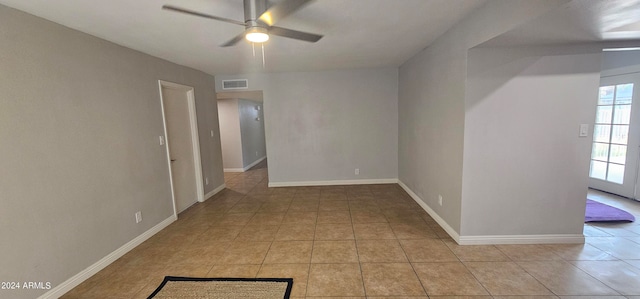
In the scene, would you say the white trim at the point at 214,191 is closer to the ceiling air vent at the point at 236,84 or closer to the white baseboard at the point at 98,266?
the white baseboard at the point at 98,266

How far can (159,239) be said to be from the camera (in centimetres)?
296

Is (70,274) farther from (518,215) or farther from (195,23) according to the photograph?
(518,215)

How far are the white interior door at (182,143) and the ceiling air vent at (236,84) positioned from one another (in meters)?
0.86

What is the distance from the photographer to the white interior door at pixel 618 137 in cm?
368

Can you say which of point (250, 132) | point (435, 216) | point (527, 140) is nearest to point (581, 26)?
point (527, 140)

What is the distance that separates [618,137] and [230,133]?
313 inches

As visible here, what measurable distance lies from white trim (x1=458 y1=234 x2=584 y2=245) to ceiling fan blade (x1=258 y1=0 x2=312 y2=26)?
106 inches

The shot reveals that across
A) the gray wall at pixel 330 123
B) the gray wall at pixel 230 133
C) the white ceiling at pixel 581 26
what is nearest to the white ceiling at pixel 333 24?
the white ceiling at pixel 581 26

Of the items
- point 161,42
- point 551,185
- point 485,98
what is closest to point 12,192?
point 161,42

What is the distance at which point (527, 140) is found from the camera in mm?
2393

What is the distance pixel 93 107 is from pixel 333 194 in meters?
3.47

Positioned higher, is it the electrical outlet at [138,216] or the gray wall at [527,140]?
the gray wall at [527,140]

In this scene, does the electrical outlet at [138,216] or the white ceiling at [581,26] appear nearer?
the white ceiling at [581,26]

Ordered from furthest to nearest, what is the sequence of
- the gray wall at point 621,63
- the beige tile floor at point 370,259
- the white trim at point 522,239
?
1. the gray wall at point 621,63
2. the white trim at point 522,239
3. the beige tile floor at point 370,259
